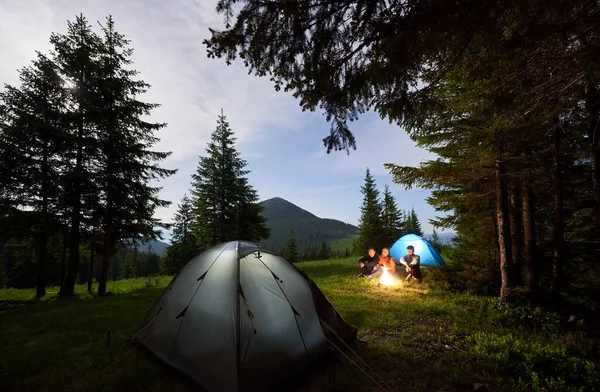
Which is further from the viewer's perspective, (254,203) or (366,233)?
(366,233)

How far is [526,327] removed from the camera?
7.00 meters

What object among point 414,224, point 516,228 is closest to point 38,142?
point 516,228

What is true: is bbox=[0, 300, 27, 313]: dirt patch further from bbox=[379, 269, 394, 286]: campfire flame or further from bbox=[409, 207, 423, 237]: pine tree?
bbox=[409, 207, 423, 237]: pine tree

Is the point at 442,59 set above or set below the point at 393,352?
above

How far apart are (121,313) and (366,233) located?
2761 centimetres

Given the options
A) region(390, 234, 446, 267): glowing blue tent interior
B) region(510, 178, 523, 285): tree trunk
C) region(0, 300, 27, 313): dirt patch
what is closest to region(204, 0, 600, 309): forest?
region(510, 178, 523, 285): tree trunk

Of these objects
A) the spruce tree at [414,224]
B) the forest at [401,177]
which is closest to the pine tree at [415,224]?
the spruce tree at [414,224]

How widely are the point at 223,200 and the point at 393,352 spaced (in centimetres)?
1646

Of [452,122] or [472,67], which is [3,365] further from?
[452,122]

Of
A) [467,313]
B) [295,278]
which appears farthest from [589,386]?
[295,278]

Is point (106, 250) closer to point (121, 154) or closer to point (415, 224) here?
point (121, 154)

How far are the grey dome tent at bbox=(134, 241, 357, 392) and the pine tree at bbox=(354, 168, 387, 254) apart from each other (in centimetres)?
2694

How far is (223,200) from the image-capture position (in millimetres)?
19672

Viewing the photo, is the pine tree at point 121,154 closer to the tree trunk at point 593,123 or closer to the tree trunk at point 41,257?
the tree trunk at point 41,257
